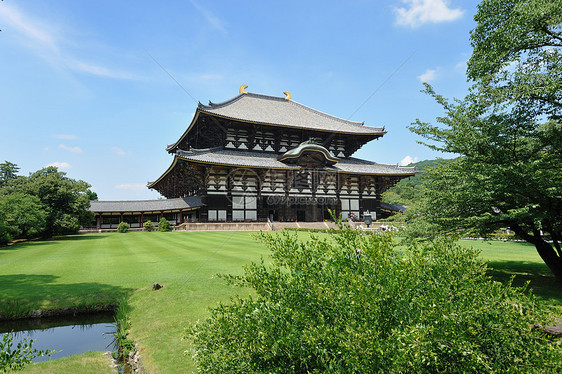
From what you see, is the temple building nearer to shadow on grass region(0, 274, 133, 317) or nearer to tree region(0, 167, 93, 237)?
Answer: tree region(0, 167, 93, 237)

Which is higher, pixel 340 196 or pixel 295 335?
pixel 340 196

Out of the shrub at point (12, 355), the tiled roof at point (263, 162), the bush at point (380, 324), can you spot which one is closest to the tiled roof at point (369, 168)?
the tiled roof at point (263, 162)

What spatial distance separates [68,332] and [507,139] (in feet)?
42.5

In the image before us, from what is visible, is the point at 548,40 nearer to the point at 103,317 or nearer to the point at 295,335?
the point at 295,335

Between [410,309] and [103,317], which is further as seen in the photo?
[103,317]

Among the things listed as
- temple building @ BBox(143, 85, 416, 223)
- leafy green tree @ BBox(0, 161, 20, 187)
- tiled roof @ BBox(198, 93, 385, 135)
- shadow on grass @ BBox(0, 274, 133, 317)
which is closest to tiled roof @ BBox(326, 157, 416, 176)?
temple building @ BBox(143, 85, 416, 223)

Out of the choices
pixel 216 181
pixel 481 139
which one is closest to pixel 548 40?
pixel 481 139

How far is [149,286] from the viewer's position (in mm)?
9984

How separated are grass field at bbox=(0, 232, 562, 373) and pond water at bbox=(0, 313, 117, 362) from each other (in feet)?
1.53

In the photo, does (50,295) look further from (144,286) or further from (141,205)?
(141,205)

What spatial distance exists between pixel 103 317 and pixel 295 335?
8.36m

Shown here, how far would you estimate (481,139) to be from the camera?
8000mm

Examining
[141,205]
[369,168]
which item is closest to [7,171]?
[141,205]

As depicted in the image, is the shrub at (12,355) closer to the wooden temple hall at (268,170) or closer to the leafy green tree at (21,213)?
the leafy green tree at (21,213)
